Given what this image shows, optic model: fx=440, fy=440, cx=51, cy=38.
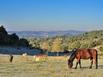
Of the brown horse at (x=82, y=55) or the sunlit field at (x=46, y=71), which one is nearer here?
the sunlit field at (x=46, y=71)

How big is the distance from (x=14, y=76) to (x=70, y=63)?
36.8ft

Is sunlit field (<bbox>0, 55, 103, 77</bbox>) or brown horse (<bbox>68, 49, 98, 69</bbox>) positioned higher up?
brown horse (<bbox>68, 49, 98, 69</bbox>)

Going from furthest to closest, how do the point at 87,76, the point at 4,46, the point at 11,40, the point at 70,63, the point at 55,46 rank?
the point at 55,46 → the point at 11,40 → the point at 4,46 → the point at 70,63 → the point at 87,76

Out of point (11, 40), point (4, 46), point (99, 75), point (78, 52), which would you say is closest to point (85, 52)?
point (78, 52)

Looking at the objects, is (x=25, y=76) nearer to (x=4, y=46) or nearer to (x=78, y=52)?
(x=78, y=52)

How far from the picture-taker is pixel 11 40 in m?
176

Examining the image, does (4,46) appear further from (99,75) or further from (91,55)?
(99,75)

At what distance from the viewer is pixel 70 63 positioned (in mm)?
41750

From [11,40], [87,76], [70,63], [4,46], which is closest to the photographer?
[87,76]

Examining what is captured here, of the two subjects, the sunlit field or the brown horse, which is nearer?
the sunlit field

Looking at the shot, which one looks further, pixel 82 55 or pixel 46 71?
pixel 82 55

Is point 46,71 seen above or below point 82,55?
below

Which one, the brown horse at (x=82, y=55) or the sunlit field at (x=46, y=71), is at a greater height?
the brown horse at (x=82, y=55)

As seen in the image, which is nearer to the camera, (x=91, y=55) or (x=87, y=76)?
(x=87, y=76)
